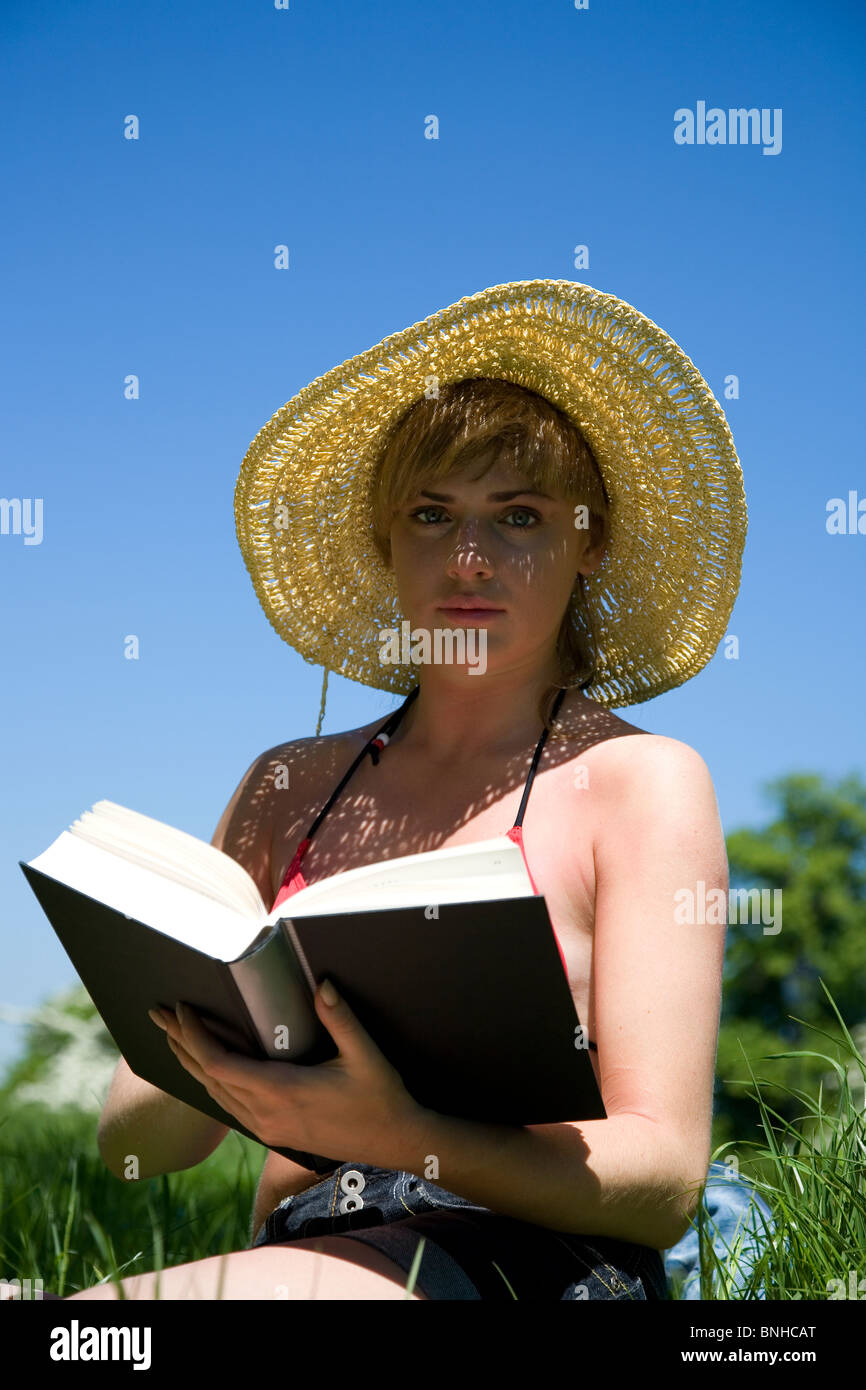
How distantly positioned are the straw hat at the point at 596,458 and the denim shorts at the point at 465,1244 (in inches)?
48.1

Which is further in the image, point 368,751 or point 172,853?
point 368,751

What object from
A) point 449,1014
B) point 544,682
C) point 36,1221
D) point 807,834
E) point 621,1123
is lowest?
point 36,1221

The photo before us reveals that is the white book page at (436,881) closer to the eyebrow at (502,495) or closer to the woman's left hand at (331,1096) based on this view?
the woman's left hand at (331,1096)

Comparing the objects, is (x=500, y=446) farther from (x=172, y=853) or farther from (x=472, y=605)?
(x=172, y=853)

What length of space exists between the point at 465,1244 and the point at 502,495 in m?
1.24

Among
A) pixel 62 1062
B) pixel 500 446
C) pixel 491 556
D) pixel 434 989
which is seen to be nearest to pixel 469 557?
pixel 491 556

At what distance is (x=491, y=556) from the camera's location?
82.7 inches

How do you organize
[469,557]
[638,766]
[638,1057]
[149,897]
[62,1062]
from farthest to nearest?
[62,1062] → [469,557] → [638,766] → [638,1057] → [149,897]

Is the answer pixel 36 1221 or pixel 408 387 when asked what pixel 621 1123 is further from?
pixel 36 1221

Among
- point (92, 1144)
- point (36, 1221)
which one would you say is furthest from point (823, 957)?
point (36, 1221)

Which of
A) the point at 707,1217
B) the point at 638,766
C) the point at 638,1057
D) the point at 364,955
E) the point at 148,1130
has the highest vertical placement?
the point at 638,766

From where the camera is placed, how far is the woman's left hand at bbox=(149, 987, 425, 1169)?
141 cm

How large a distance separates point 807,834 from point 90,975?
3353 cm
